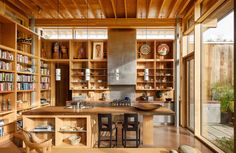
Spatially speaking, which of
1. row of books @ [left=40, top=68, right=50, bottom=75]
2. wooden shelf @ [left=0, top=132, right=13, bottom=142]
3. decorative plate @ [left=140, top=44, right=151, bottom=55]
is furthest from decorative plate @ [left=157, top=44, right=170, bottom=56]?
wooden shelf @ [left=0, top=132, right=13, bottom=142]

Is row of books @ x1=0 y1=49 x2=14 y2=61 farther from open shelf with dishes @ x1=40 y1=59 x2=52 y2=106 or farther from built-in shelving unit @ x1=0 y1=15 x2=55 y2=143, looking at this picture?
open shelf with dishes @ x1=40 y1=59 x2=52 y2=106

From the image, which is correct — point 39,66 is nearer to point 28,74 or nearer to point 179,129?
point 28,74

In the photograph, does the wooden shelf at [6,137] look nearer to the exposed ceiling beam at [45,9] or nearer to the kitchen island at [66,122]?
the kitchen island at [66,122]

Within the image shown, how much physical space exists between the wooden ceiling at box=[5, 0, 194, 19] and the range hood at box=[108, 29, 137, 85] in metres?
0.85

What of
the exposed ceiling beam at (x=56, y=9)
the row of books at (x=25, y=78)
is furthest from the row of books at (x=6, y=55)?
the exposed ceiling beam at (x=56, y=9)

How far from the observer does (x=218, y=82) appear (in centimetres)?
596

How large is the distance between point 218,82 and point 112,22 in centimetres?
436

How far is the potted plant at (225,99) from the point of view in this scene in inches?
205

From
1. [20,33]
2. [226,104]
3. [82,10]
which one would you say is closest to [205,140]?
[226,104]

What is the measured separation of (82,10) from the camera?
873 centimetres

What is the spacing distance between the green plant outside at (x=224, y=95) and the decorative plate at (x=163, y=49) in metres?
4.31

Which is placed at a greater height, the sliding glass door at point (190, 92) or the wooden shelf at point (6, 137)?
the sliding glass door at point (190, 92)

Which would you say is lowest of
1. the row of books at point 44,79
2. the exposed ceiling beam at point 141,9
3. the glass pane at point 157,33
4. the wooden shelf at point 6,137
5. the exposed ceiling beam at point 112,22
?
the wooden shelf at point 6,137

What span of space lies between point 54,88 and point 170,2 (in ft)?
19.4
